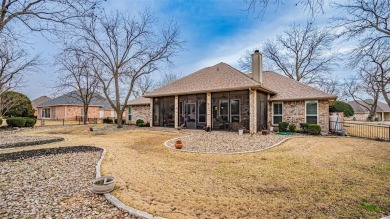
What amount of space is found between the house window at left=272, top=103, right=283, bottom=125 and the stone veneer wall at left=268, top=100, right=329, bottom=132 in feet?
0.77

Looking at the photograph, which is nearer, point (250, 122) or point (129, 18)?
point (250, 122)

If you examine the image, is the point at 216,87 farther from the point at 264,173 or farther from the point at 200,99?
the point at 264,173

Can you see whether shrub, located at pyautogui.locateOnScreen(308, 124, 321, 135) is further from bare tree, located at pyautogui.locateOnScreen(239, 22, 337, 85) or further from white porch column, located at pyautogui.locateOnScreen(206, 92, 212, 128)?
bare tree, located at pyautogui.locateOnScreen(239, 22, 337, 85)

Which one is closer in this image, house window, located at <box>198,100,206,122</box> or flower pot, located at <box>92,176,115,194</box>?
flower pot, located at <box>92,176,115,194</box>

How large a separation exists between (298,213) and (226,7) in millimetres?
4059

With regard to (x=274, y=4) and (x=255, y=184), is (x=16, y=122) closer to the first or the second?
(x=255, y=184)

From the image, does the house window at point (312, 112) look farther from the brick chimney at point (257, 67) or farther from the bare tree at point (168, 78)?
the bare tree at point (168, 78)

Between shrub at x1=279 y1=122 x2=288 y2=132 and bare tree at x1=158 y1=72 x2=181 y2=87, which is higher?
bare tree at x1=158 y1=72 x2=181 y2=87

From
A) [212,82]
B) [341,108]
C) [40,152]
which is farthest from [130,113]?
[341,108]

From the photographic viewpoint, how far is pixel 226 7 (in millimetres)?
4027

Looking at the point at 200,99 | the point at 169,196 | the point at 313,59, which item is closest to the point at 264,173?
the point at 169,196

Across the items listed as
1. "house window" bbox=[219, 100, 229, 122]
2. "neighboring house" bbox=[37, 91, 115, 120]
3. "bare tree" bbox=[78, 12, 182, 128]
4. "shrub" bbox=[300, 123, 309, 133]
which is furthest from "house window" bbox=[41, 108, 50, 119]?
"shrub" bbox=[300, 123, 309, 133]

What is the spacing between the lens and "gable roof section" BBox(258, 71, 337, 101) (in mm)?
13778

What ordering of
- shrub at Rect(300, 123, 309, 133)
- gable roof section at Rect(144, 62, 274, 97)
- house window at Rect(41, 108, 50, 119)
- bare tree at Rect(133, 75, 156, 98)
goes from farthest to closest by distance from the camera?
1. bare tree at Rect(133, 75, 156, 98)
2. house window at Rect(41, 108, 50, 119)
3. gable roof section at Rect(144, 62, 274, 97)
4. shrub at Rect(300, 123, 309, 133)
